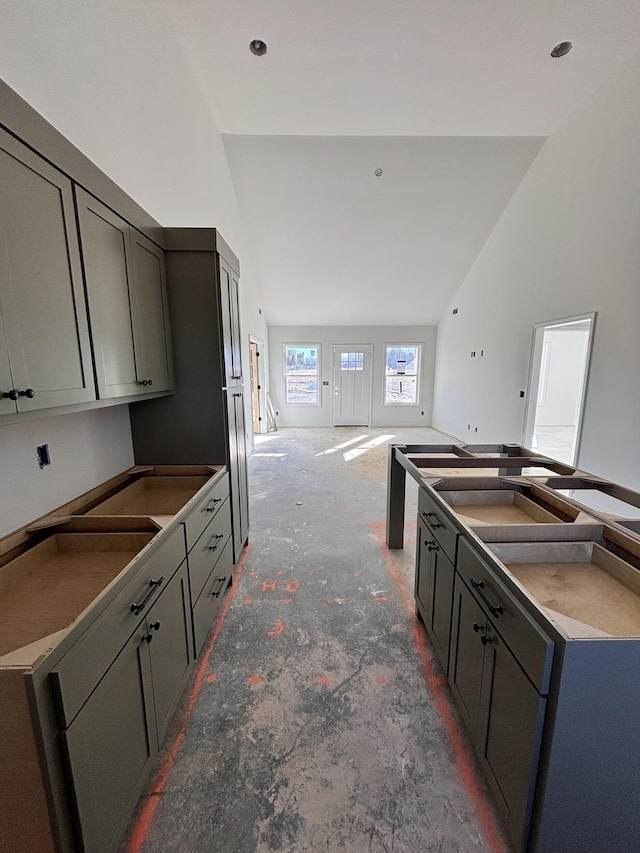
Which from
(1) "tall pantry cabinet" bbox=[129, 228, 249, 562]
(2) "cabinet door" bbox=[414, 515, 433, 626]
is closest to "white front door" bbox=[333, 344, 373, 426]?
(1) "tall pantry cabinet" bbox=[129, 228, 249, 562]

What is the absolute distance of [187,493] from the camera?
6.95 ft

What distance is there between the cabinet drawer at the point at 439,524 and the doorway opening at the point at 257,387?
206 inches

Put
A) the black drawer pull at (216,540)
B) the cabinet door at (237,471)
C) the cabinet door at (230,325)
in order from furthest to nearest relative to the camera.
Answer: the cabinet door at (237,471), the cabinet door at (230,325), the black drawer pull at (216,540)

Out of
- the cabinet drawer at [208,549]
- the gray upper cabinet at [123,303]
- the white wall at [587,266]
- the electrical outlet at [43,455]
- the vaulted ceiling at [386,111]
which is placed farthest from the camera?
the white wall at [587,266]

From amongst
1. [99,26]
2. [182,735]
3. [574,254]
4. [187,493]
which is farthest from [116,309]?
[574,254]

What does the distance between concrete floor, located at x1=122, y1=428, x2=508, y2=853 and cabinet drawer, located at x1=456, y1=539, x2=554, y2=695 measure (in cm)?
72

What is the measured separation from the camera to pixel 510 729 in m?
1.04

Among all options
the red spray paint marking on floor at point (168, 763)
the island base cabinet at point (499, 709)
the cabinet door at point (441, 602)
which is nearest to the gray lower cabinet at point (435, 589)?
the cabinet door at point (441, 602)

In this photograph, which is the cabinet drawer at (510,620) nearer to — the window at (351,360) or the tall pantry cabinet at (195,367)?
the tall pantry cabinet at (195,367)

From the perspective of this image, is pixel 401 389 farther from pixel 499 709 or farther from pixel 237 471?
pixel 499 709

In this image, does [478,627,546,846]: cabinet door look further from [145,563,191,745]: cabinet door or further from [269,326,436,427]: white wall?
[269,326,436,427]: white wall

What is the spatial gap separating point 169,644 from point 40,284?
143 centimetres

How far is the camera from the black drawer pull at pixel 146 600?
1165mm

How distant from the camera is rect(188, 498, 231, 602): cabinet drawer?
1735mm
